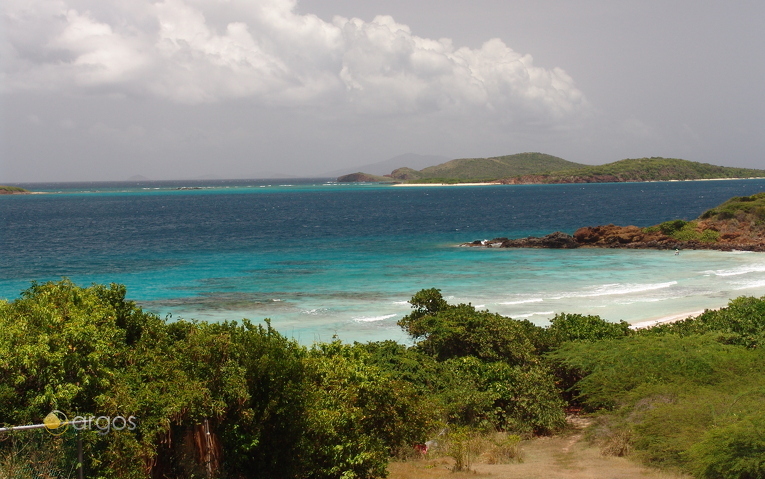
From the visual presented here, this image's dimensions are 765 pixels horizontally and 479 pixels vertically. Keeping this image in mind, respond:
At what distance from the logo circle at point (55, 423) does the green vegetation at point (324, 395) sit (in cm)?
9

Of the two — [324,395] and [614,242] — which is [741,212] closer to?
[614,242]

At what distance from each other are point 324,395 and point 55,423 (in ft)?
14.8

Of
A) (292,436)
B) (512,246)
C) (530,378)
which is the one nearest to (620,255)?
(512,246)

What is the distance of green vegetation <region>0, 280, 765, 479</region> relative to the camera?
326 inches

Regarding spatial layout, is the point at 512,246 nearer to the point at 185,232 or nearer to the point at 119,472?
the point at 185,232

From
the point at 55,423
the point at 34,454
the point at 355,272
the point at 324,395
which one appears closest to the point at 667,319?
the point at 355,272

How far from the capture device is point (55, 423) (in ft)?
24.7

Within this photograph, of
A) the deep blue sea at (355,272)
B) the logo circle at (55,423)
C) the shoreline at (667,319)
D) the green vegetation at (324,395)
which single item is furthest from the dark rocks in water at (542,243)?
the logo circle at (55,423)

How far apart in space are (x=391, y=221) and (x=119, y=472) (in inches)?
3327

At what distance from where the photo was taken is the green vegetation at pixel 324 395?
828 centimetres

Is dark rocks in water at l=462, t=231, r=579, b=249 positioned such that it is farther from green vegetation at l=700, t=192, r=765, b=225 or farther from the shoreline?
the shoreline

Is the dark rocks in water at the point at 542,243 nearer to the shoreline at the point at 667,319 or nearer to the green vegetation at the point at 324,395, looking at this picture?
the shoreline at the point at 667,319

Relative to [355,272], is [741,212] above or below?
above

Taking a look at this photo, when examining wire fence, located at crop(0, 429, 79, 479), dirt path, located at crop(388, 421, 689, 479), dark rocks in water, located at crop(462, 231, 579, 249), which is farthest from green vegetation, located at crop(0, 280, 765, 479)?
dark rocks in water, located at crop(462, 231, 579, 249)
